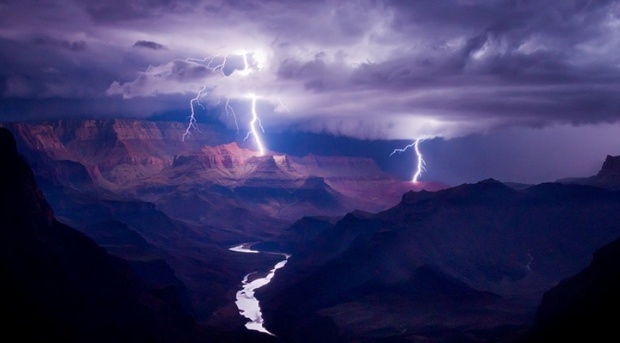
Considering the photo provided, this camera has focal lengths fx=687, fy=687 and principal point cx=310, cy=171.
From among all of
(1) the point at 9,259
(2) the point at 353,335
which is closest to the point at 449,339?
(2) the point at 353,335

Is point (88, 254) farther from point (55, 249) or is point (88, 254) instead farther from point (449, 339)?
point (449, 339)

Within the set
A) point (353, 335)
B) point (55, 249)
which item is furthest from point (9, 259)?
point (353, 335)

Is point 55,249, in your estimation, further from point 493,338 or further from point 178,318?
point 493,338

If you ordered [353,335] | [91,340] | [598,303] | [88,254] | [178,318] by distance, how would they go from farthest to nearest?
[353,335] → [178,318] → [88,254] → [91,340] → [598,303]

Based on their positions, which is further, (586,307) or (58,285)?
(58,285)

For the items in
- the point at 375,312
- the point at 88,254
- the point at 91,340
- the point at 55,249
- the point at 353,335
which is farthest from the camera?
the point at 375,312

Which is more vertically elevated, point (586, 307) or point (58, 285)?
point (58, 285)

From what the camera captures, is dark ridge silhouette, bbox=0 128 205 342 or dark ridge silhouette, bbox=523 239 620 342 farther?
dark ridge silhouette, bbox=0 128 205 342

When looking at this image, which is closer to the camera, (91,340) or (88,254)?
(91,340)

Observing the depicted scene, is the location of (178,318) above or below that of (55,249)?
below

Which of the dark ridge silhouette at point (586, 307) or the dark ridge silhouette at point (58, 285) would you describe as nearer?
the dark ridge silhouette at point (586, 307)
